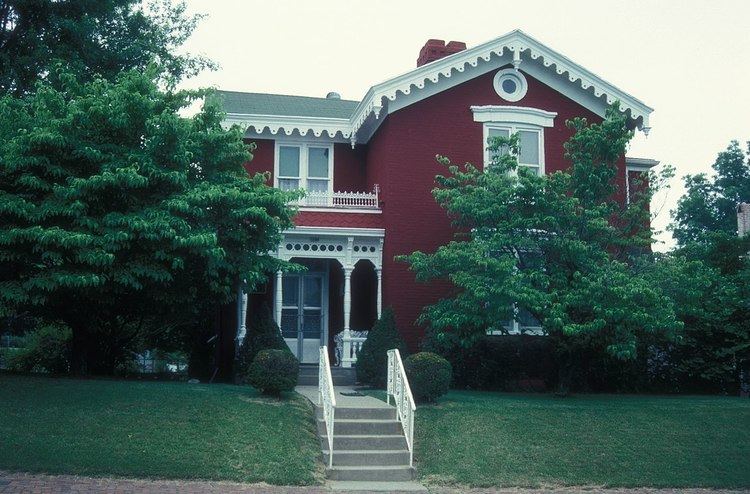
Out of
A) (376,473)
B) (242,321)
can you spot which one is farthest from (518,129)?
(376,473)

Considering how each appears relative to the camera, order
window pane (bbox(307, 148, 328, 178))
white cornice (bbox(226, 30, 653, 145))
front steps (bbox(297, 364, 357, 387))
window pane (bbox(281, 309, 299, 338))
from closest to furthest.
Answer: front steps (bbox(297, 364, 357, 387)) < white cornice (bbox(226, 30, 653, 145)) < window pane (bbox(281, 309, 299, 338)) < window pane (bbox(307, 148, 328, 178))

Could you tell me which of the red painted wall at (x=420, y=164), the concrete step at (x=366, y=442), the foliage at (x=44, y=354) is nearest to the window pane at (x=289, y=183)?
the red painted wall at (x=420, y=164)

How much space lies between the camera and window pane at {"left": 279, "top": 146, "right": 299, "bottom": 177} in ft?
74.3

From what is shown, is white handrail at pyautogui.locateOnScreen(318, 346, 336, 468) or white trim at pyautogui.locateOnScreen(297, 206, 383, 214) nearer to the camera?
white handrail at pyautogui.locateOnScreen(318, 346, 336, 468)

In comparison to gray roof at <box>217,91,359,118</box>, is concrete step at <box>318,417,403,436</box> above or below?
below

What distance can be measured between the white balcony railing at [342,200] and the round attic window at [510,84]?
4.28 metres

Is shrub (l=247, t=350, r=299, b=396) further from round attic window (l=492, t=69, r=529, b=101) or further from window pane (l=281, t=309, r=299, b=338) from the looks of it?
round attic window (l=492, t=69, r=529, b=101)

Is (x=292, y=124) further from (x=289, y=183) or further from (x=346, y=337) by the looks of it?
(x=346, y=337)

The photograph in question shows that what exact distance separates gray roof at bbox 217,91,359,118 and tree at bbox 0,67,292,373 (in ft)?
21.7

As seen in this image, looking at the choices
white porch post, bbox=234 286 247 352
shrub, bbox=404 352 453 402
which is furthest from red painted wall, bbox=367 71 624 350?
shrub, bbox=404 352 453 402

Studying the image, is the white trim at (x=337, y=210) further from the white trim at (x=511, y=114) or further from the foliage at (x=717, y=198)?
the foliage at (x=717, y=198)

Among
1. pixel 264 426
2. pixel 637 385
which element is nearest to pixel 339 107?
pixel 637 385

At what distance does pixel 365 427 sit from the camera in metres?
13.7

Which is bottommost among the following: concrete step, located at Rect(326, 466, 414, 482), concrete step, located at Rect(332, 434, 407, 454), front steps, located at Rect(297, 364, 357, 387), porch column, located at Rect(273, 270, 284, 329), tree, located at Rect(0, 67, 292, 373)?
concrete step, located at Rect(326, 466, 414, 482)
